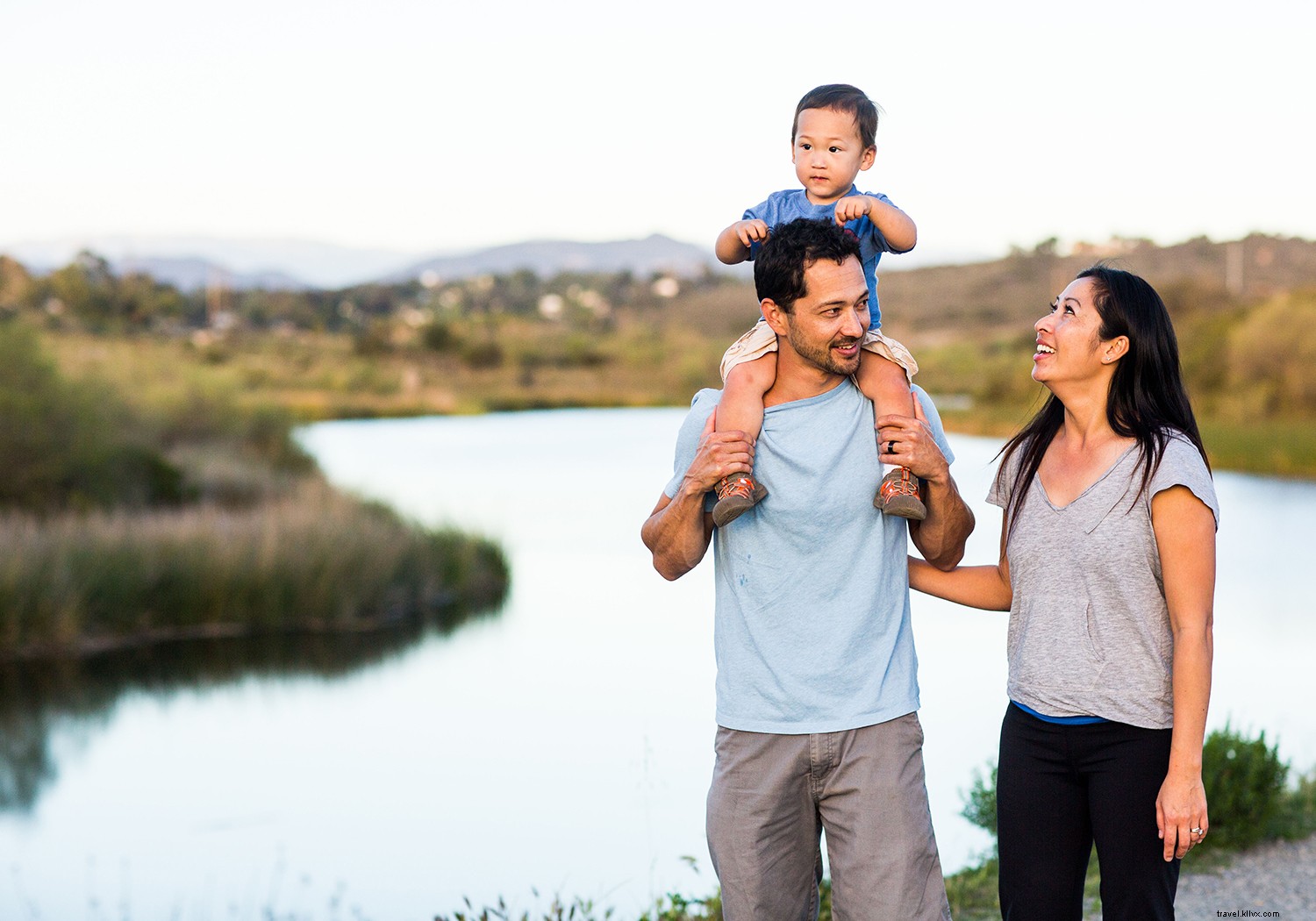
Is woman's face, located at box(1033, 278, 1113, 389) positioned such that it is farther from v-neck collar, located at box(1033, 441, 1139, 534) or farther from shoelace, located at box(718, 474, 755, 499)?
shoelace, located at box(718, 474, 755, 499)

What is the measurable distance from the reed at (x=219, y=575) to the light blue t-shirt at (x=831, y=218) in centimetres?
1090

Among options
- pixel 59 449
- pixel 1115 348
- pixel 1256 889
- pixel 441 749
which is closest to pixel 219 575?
pixel 59 449

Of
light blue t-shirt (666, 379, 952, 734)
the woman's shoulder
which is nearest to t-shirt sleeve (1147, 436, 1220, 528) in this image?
the woman's shoulder

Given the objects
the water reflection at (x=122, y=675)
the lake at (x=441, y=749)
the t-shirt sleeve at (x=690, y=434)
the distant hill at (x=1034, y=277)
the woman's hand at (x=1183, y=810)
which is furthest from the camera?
the distant hill at (x=1034, y=277)

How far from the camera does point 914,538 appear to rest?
2951 mm

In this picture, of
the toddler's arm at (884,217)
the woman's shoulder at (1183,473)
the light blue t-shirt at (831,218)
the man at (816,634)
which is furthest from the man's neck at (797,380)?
the woman's shoulder at (1183,473)

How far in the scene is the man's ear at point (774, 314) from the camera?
2793 mm

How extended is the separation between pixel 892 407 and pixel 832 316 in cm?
24

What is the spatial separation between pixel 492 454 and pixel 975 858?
98.9ft

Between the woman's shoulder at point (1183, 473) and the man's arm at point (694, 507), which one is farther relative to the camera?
the man's arm at point (694, 507)

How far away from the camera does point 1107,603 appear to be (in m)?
2.60

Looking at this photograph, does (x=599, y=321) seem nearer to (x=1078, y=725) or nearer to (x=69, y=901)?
(x=69, y=901)

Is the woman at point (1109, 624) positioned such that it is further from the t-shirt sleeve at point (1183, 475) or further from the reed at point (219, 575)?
the reed at point (219, 575)

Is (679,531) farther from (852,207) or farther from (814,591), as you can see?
(852,207)
